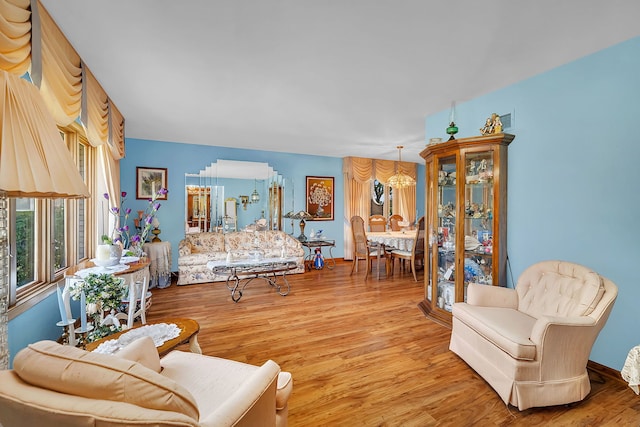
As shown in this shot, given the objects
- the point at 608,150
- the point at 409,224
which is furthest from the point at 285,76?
the point at 409,224

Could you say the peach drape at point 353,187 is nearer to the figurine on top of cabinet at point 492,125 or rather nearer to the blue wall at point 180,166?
the blue wall at point 180,166

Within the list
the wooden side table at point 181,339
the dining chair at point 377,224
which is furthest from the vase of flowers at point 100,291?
the dining chair at point 377,224

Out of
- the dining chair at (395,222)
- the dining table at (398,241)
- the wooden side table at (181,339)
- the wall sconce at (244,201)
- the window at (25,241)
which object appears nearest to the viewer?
the wooden side table at (181,339)

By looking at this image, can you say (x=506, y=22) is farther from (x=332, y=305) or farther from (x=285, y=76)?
(x=332, y=305)

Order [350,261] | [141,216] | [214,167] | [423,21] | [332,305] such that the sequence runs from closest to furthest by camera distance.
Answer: [423,21] → [332,305] → [141,216] → [214,167] → [350,261]

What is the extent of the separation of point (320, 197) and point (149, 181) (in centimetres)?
357

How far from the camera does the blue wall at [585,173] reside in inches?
85.7

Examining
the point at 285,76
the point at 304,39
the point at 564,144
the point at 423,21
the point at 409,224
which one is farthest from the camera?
the point at 409,224

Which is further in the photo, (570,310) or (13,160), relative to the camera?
(570,310)

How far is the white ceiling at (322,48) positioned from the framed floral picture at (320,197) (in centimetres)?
297

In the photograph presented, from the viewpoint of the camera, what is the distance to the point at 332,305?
149 inches

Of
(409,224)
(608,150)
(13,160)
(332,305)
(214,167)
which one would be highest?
(214,167)

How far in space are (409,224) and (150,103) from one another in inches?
213

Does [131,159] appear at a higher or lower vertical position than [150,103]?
lower
